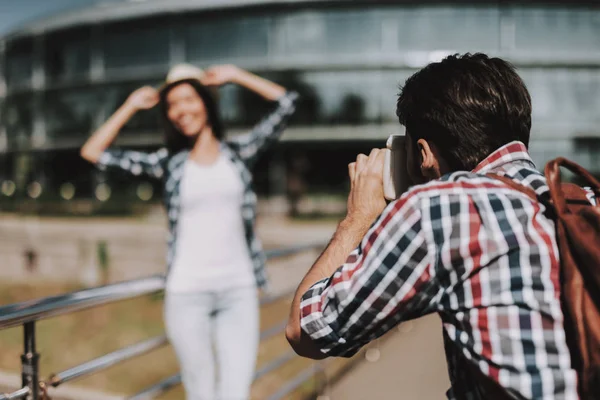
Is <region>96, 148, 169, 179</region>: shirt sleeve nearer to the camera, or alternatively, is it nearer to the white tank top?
the white tank top

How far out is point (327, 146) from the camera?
32094 mm

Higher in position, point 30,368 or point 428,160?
point 428,160

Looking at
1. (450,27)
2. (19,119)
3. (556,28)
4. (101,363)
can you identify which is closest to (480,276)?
(101,363)

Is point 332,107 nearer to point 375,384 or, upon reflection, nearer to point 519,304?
point 375,384

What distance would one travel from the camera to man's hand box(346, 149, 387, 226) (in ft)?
5.41

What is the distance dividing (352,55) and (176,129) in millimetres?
28750

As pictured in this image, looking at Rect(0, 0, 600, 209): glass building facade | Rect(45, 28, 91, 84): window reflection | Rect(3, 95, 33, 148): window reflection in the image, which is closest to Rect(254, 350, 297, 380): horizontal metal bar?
Rect(0, 0, 600, 209): glass building facade

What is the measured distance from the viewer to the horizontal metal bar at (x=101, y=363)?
7.68ft

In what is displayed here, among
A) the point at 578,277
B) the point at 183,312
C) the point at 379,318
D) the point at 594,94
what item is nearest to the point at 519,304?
the point at 578,277

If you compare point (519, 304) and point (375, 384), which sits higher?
point (519, 304)

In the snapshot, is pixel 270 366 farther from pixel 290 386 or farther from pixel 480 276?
pixel 480 276

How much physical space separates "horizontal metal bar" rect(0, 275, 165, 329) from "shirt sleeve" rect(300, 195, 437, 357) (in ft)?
3.47

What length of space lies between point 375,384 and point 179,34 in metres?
30.9

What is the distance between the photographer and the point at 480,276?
4.45ft
